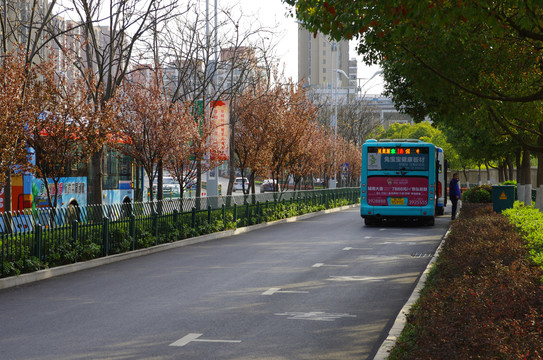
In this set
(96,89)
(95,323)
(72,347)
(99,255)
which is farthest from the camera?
(96,89)

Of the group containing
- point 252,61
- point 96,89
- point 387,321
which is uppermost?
point 252,61

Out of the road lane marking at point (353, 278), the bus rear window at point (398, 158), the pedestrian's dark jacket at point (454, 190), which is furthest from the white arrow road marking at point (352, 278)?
the pedestrian's dark jacket at point (454, 190)

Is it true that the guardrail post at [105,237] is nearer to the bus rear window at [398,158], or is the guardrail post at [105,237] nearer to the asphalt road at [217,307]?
the asphalt road at [217,307]

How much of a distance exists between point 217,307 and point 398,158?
18.8m

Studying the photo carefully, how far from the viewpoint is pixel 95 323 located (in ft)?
29.1

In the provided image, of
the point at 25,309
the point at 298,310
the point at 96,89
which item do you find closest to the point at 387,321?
the point at 298,310

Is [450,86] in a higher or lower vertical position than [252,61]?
lower

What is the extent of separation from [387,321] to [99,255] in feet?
27.4

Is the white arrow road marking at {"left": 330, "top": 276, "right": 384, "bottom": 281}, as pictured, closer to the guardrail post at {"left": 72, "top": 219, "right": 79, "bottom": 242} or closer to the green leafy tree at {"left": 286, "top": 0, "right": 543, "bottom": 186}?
the green leafy tree at {"left": 286, "top": 0, "right": 543, "bottom": 186}

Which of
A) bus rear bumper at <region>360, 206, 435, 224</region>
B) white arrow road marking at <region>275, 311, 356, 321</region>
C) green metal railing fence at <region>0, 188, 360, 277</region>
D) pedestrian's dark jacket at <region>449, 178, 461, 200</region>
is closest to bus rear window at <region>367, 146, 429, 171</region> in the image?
bus rear bumper at <region>360, 206, 435, 224</region>

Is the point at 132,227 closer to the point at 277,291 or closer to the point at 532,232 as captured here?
the point at 277,291

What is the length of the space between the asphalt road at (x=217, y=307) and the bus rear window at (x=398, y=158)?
388 inches

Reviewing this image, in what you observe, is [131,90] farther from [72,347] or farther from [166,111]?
[72,347]

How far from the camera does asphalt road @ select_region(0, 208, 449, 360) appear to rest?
7594 mm
